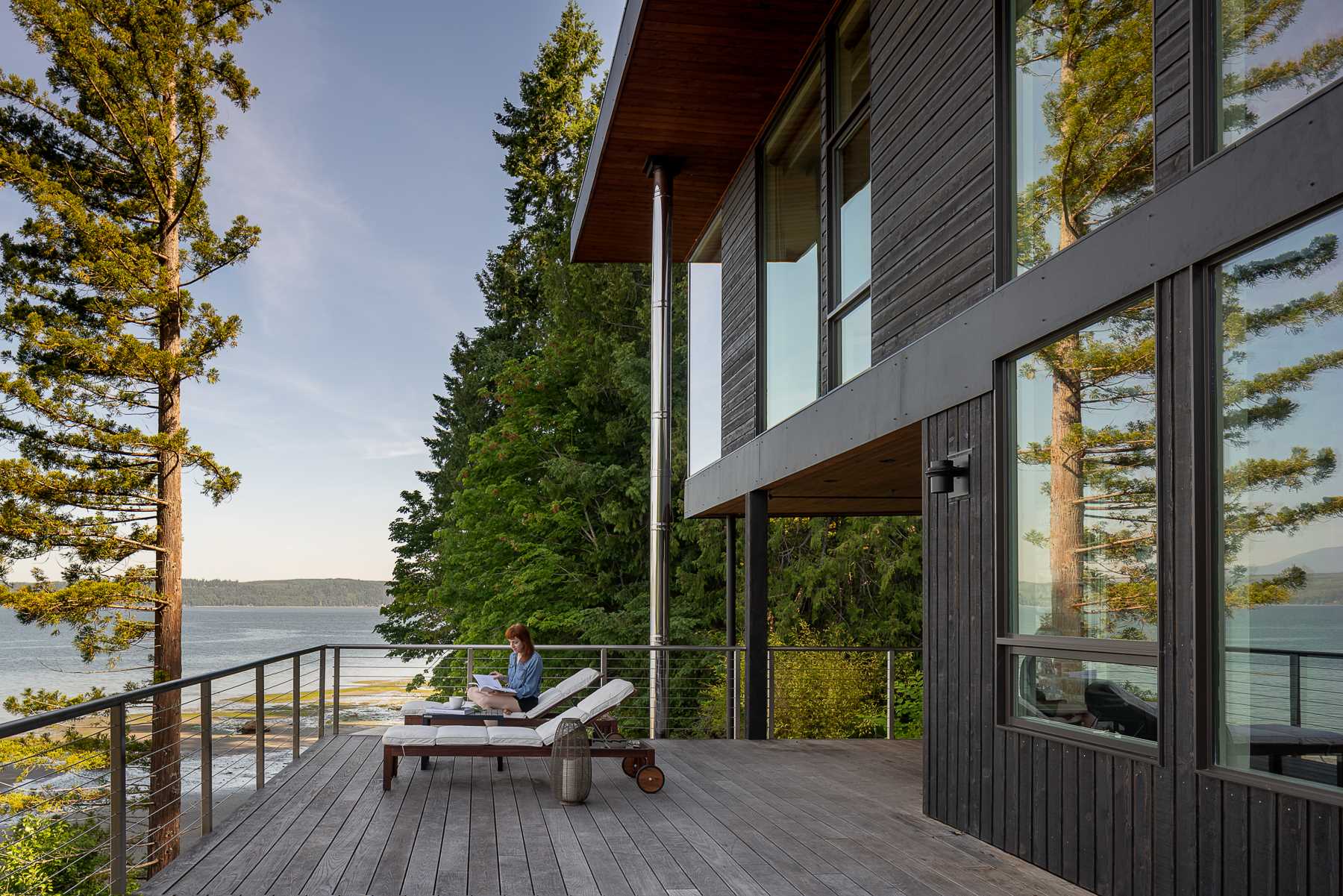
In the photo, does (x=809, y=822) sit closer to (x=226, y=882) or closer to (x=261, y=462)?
(x=226, y=882)

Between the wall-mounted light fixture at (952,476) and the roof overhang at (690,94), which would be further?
the roof overhang at (690,94)

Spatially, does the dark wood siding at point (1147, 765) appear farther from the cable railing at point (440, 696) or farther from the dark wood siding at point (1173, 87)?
the cable railing at point (440, 696)

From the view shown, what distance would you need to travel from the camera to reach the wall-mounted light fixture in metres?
5.57

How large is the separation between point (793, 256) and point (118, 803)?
6303mm

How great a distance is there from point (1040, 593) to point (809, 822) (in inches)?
75.1

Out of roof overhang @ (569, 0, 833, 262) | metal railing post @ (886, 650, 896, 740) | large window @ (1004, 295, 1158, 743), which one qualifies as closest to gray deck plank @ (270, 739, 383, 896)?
large window @ (1004, 295, 1158, 743)

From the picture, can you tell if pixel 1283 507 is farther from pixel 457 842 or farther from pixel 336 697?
pixel 336 697

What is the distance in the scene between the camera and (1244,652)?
3.57 m

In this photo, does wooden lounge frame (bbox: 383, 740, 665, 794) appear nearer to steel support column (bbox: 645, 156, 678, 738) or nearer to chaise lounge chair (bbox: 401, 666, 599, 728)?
chaise lounge chair (bbox: 401, 666, 599, 728)

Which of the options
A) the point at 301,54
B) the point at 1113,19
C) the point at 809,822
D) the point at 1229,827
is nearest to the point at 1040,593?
the point at 1229,827

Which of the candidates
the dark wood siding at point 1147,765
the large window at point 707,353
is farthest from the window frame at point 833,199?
the large window at point 707,353

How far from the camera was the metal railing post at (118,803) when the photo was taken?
4.24 meters

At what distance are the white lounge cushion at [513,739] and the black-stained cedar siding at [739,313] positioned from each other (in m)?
3.81

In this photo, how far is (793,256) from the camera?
9000 mm
